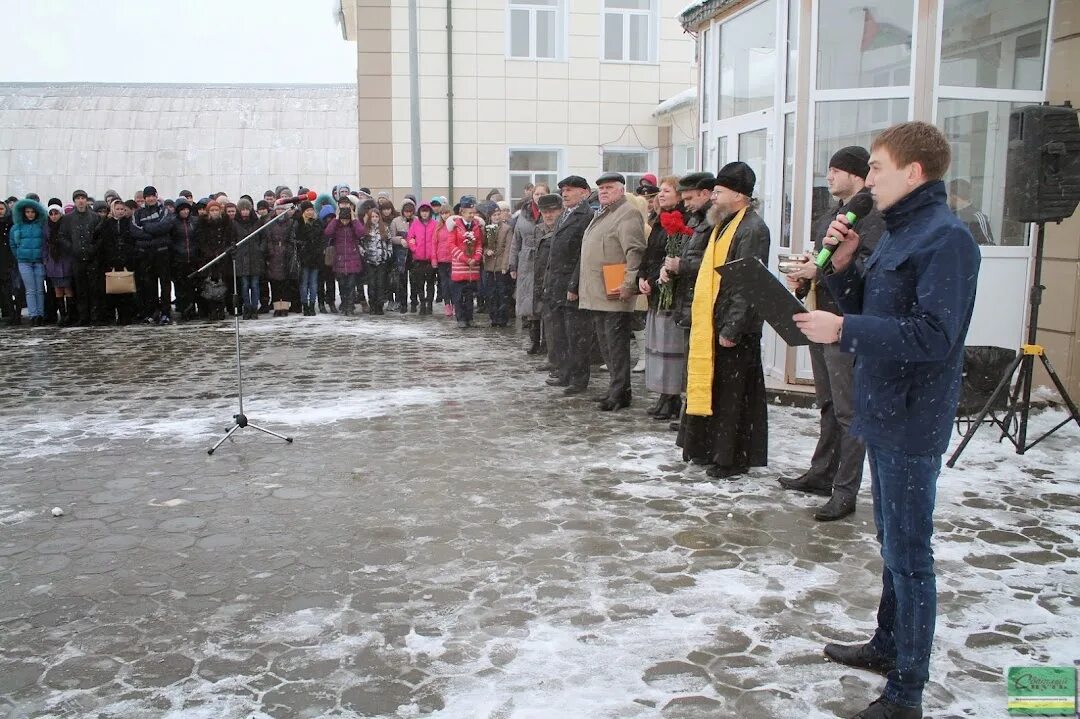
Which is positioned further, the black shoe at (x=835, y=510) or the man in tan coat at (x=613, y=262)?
the man in tan coat at (x=613, y=262)

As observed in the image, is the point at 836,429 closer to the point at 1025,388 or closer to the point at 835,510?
the point at 835,510

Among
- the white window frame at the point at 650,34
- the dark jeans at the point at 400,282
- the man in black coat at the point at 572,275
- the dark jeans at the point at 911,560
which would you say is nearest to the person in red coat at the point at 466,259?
the dark jeans at the point at 400,282

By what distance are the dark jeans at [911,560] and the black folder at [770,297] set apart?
509 mm

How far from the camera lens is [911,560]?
3.04 m

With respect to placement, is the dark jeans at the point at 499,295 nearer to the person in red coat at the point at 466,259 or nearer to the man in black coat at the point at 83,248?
the person in red coat at the point at 466,259

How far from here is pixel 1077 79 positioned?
746 centimetres

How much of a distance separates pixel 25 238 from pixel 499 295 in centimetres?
712

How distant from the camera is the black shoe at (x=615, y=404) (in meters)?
8.10

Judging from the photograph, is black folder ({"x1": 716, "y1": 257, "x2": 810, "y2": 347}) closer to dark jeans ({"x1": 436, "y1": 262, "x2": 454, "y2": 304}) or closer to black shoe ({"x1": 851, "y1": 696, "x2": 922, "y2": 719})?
black shoe ({"x1": 851, "y1": 696, "x2": 922, "y2": 719})

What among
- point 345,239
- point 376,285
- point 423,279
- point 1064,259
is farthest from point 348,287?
point 1064,259

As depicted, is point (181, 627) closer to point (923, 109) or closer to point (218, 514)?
point (218, 514)

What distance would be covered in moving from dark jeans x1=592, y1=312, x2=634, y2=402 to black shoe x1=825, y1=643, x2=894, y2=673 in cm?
461

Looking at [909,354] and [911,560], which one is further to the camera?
[911,560]

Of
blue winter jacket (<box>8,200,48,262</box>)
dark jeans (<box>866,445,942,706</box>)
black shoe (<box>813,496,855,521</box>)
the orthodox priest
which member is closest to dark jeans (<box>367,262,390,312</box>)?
blue winter jacket (<box>8,200,48,262</box>)
